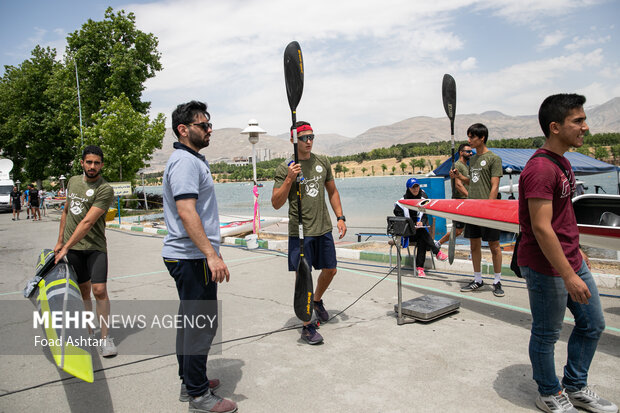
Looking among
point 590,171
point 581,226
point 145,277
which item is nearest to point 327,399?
point 581,226

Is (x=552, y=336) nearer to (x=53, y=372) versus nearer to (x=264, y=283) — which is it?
(x=53, y=372)

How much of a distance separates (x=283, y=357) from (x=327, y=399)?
2.91 ft

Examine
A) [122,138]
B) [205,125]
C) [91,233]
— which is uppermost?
[122,138]

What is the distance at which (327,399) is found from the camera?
3.05 metres

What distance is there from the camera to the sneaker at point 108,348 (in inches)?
155

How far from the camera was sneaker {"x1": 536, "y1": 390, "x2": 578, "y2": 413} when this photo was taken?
2.71 m

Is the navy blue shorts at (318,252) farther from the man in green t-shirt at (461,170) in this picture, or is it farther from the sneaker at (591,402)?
the man in green t-shirt at (461,170)

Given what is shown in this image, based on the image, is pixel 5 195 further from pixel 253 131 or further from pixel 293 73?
pixel 293 73

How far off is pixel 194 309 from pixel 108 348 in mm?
1799

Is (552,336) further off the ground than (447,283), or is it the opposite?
(552,336)

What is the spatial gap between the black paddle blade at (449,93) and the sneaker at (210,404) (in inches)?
259

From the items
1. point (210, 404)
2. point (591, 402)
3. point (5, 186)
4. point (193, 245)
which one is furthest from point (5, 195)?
point (591, 402)

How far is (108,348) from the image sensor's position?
13.0ft

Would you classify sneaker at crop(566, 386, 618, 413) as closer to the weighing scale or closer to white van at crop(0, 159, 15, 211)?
the weighing scale
